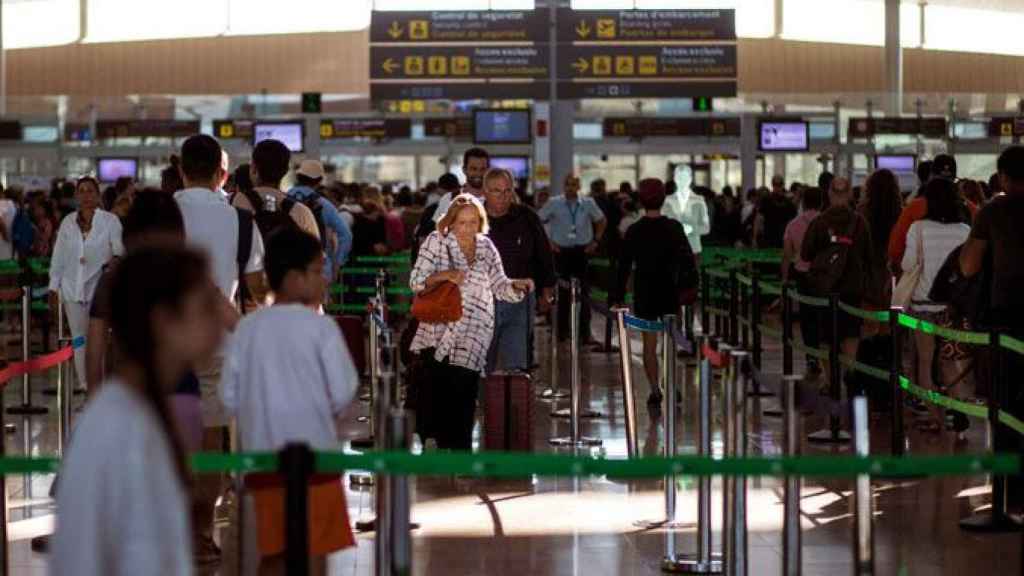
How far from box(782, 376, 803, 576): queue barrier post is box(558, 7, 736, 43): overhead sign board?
20429 millimetres

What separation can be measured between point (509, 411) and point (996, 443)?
3.04 m

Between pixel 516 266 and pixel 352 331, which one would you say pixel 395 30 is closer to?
pixel 516 266

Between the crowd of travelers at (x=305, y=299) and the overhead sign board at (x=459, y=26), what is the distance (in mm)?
5359

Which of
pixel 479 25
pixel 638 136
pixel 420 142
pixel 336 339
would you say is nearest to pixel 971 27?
pixel 638 136

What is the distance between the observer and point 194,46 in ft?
146

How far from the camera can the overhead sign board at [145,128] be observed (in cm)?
3809

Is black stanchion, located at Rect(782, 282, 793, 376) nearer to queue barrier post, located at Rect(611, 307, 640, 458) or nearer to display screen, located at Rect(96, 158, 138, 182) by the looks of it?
queue barrier post, located at Rect(611, 307, 640, 458)

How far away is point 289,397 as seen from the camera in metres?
6.14

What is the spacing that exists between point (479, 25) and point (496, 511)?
17.4 metres

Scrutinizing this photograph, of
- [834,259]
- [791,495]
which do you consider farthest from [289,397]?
[834,259]

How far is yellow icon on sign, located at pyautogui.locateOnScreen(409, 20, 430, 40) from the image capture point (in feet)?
89.9

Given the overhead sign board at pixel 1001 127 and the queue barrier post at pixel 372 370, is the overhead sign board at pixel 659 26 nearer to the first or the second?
the overhead sign board at pixel 1001 127

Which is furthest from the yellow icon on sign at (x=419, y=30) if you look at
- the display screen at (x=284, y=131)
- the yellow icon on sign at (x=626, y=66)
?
the display screen at (x=284, y=131)

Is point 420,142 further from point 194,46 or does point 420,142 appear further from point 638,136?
point 194,46
